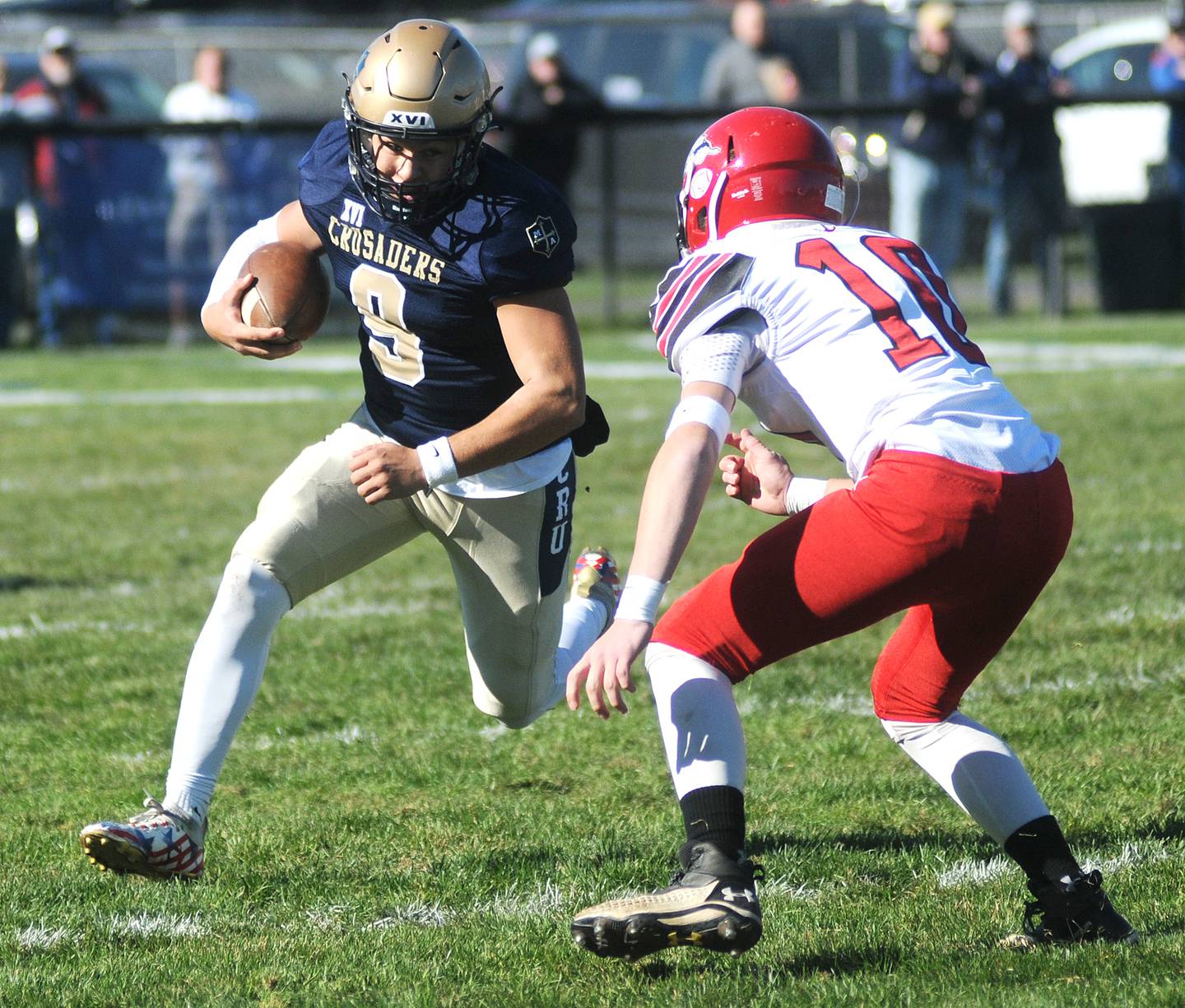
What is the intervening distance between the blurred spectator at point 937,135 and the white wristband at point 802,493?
10.5 m

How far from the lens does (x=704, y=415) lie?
3070 mm

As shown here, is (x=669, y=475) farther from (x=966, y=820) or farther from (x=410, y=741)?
(x=410, y=741)

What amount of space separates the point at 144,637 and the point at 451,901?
2612mm

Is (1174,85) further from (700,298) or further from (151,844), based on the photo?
(151,844)

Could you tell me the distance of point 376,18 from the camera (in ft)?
88.8

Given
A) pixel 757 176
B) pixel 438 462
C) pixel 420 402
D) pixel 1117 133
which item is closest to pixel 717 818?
pixel 438 462

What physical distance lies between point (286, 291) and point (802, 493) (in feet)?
4.37

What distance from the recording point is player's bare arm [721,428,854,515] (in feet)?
11.8

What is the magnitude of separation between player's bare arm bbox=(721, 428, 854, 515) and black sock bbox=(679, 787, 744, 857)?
2.10 feet

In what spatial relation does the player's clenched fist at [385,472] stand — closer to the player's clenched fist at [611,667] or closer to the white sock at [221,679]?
the white sock at [221,679]

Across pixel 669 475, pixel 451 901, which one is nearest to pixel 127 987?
pixel 451 901

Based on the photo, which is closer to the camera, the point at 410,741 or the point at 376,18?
the point at 410,741

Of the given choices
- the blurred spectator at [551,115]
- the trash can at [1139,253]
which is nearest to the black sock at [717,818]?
the blurred spectator at [551,115]

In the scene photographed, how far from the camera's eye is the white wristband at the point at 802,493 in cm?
357
